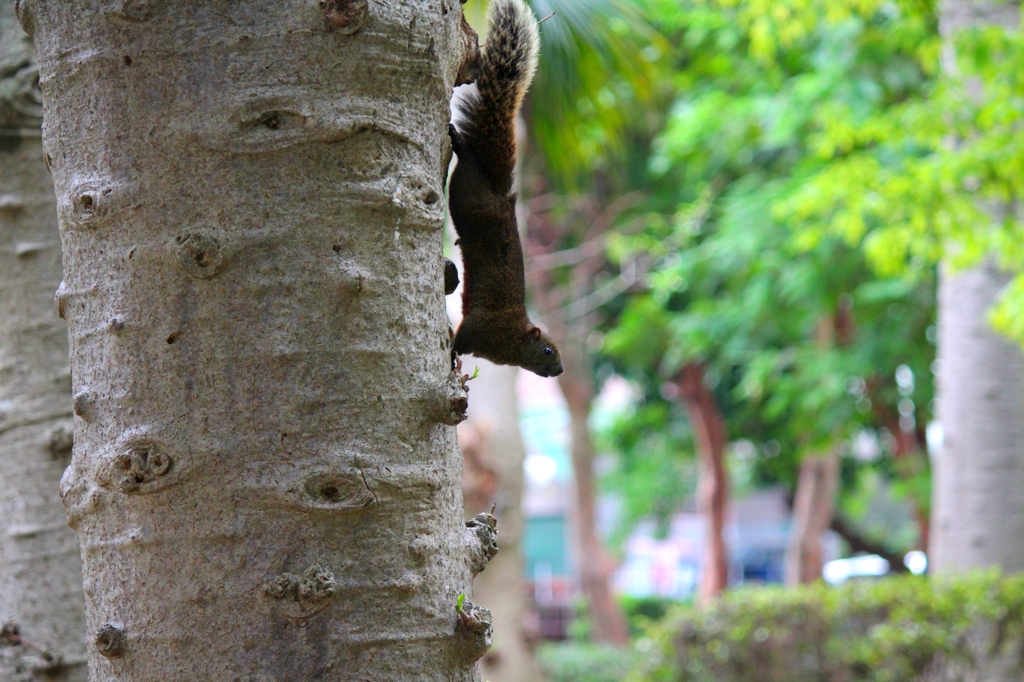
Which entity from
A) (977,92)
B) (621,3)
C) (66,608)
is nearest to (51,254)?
(66,608)

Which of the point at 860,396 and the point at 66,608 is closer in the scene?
the point at 66,608

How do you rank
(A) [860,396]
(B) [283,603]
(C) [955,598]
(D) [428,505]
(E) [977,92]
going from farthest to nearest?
(A) [860,396]
(E) [977,92]
(C) [955,598]
(D) [428,505]
(B) [283,603]

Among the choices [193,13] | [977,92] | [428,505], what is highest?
[977,92]

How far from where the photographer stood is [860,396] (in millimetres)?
9656

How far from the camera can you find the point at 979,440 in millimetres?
6617

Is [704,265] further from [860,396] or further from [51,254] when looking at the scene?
[51,254]

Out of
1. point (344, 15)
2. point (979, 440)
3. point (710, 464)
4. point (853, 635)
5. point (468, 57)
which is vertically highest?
point (710, 464)

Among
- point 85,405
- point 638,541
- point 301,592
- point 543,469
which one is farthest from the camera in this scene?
point 638,541

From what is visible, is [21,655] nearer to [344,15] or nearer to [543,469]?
[344,15]

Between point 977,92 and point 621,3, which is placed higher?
point 621,3

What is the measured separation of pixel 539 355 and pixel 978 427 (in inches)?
196

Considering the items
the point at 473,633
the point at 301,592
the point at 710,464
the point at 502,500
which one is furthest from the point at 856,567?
the point at 301,592

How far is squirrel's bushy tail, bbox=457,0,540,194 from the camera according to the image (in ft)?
5.82

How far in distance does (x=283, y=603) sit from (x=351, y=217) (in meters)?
0.44
